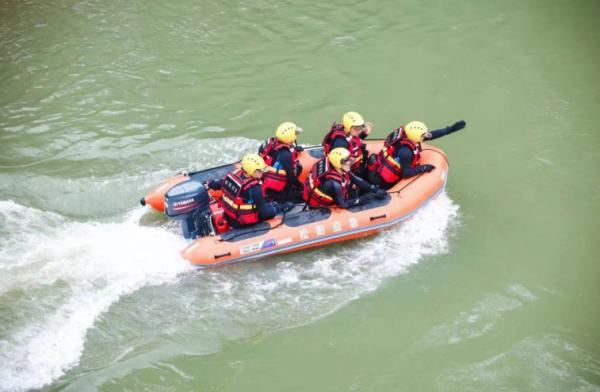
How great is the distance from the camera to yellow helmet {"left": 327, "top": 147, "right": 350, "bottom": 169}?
6.96m

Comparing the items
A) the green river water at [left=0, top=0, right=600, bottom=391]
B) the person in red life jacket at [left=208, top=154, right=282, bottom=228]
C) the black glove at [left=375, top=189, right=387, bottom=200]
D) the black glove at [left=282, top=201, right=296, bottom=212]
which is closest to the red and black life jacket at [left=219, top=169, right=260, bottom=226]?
the person in red life jacket at [left=208, top=154, right=282, bottom=228]

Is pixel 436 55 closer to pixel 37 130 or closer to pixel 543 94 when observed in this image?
pixel 543 94

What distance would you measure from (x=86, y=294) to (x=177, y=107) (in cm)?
437

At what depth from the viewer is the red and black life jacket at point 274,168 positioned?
287 inches

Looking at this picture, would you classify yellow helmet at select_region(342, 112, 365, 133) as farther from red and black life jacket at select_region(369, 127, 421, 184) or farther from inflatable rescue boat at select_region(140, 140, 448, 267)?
inflatable rescue boat at select_region(140, 140, 448, 267)

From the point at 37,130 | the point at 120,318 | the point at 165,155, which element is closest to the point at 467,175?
the point at 165,155

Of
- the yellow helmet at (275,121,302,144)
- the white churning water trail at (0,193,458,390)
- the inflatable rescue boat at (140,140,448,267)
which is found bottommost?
the white churning water trail at (0,193,458,390)

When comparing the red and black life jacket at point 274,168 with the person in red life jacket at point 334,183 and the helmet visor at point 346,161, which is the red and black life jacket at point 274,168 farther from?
the helmet visor at point 346,161

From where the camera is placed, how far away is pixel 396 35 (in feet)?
39.8

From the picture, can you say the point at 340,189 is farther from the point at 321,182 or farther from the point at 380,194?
the point at 380,194

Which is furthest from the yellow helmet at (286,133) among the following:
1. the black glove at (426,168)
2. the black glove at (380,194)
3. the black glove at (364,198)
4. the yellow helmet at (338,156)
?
the black glove at (426,168)

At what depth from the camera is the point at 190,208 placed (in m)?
7.08

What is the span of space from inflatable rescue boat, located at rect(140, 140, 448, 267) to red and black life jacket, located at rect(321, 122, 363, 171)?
0.58 metres

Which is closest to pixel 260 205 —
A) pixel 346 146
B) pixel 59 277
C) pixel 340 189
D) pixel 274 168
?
pixel 274 168
